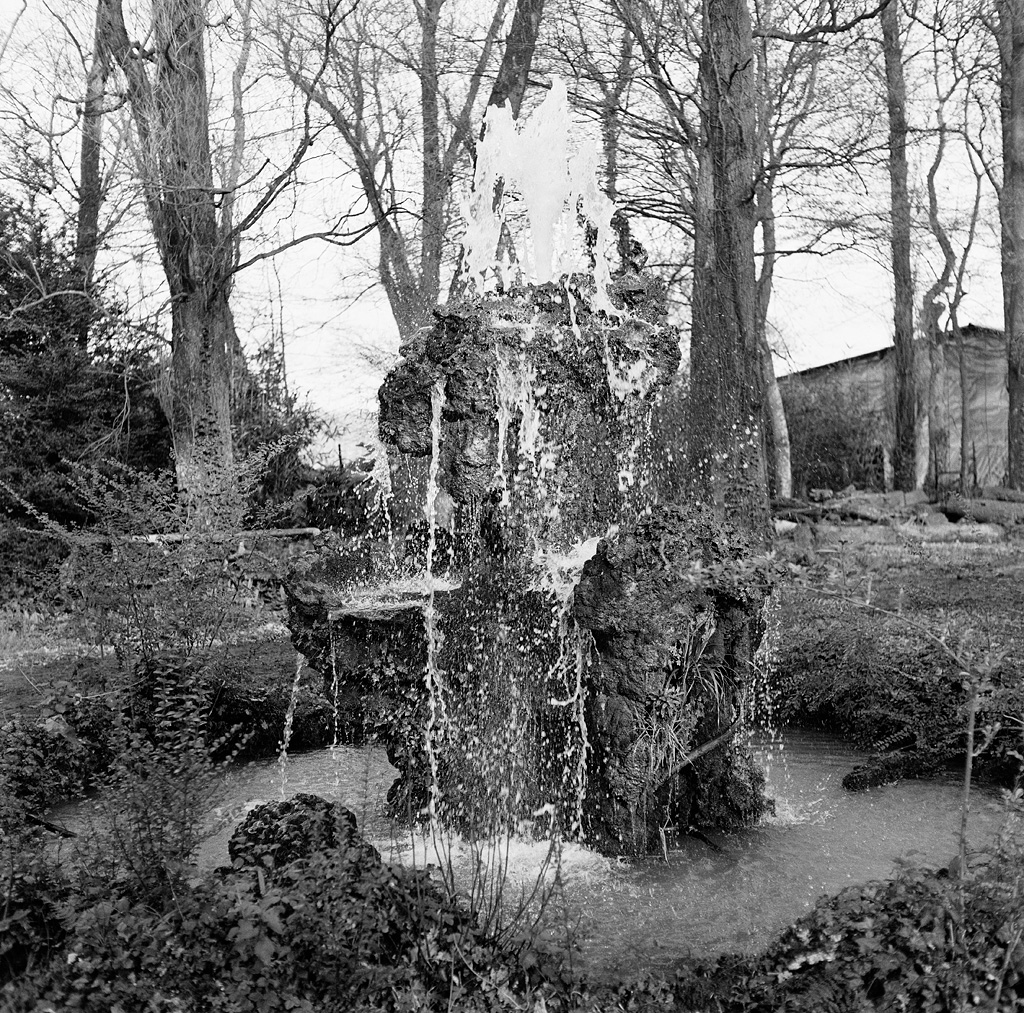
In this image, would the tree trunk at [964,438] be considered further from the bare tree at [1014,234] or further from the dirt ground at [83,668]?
the dirt ground at [83,668]

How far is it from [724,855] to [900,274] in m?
15.1

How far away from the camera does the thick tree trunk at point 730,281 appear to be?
1091cm

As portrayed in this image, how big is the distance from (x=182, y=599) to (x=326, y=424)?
8.91 m

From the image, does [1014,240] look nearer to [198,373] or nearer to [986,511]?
[986,511]

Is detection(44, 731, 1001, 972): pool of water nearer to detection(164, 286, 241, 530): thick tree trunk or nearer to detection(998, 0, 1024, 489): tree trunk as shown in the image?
detection(164, 286, 241, 530): thick tree trunk

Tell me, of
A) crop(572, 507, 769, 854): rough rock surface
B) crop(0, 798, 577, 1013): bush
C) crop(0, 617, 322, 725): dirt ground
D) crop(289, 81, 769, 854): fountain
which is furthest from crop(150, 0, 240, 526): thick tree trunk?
crop(0, 798, 577, 1013): bush

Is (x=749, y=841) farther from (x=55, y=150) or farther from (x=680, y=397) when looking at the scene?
(x=55, y=150)

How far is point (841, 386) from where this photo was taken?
75.0 ft

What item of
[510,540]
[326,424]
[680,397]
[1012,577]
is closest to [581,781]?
[510,540]

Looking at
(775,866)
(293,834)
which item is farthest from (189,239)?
(775,866)

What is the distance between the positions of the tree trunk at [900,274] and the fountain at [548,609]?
12.4 metres

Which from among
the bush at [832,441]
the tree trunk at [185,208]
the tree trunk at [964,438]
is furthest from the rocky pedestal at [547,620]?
the bush at [832,441]

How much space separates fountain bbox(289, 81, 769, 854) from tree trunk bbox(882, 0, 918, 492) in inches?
490

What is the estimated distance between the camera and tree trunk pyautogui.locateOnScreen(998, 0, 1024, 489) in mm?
17141
